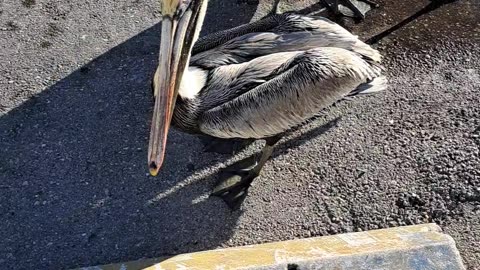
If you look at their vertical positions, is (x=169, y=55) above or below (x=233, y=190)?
above

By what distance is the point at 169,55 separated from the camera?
3.00 m

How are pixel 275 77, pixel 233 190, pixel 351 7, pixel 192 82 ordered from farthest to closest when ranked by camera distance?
pixel 351 7, pixel 233 190, pixel 192 82, pixel 275 77

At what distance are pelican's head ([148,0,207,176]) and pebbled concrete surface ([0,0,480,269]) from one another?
2.89ft

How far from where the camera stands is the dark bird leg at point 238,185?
3.87 m

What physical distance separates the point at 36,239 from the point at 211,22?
86.9 inches

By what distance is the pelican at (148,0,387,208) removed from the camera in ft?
11.2

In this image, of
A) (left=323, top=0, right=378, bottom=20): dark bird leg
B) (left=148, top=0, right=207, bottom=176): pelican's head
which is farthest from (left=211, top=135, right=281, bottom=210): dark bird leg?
(left=323, top=0, right=378, bottom=20): dark bird leg

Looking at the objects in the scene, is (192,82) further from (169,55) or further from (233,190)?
(233,190)

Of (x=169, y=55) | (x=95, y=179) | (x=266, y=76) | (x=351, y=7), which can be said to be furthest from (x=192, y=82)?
(x=351, y=7)

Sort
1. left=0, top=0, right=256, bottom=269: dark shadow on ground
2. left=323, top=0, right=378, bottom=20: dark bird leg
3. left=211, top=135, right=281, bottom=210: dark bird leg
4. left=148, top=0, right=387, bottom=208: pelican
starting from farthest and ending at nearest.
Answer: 1. left=323, top=0, right=378, bottom=20: dark bird leg
2. left=211, top=135, right=281, bottom=210: dark bird leg
3. left=0, top=0, right=256, bottom=269: dark shadow on ground
4. left=148, top=0, right=387, bottom=208: pelican

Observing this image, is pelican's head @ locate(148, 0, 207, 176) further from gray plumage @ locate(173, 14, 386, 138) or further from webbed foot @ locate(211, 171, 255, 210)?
webbed foot @ locate(211, 171, 255, 210)

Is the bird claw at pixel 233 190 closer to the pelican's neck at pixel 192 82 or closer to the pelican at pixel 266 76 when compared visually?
the pelican at pixel 266 76

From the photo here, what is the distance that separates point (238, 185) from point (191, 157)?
1.42 feet

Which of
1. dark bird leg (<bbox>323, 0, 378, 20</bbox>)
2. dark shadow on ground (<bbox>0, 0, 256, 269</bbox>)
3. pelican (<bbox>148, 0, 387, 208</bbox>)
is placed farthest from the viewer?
dark bird leg (<bbox>323, 0, 378, 20</bbox>)
